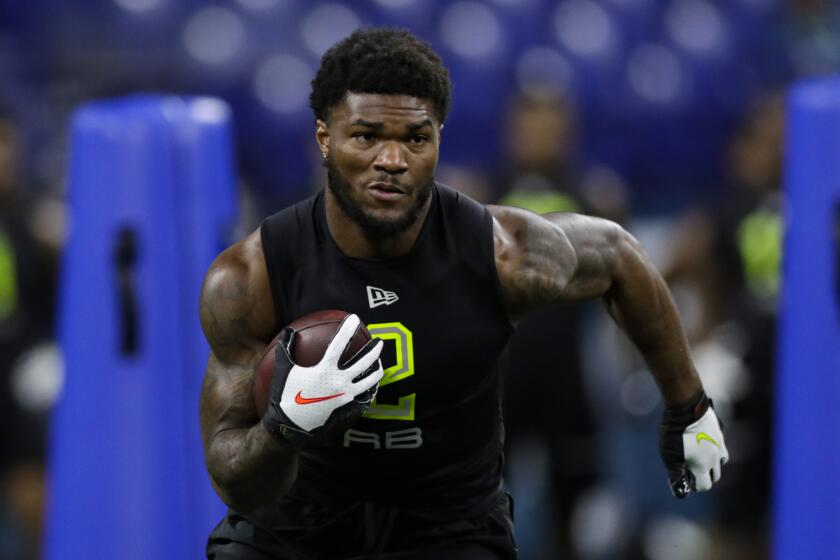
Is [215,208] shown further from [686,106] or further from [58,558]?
[686,106]

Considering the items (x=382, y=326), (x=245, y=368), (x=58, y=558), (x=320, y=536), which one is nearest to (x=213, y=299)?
(x=245, y=368)

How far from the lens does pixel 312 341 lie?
290 cm

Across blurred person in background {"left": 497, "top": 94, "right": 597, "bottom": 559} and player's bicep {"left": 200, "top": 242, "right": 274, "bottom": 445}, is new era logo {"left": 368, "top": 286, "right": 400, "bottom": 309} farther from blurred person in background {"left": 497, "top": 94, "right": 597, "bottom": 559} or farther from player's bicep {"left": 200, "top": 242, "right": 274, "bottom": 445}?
blurred person in background {"left": 497, "top": 94, "right": 597, "bottom": 559}

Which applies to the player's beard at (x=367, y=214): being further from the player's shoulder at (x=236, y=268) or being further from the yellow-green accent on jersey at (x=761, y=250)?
the yellow-green accent on jersey at (x=761, y=250)

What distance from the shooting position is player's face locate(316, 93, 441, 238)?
10.1ft

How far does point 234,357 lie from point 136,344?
1101mm

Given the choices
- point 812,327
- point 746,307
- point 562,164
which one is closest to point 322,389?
point 812,327

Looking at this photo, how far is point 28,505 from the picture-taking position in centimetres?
584

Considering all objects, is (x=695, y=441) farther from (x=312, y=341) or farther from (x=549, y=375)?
(x=549, y=375)

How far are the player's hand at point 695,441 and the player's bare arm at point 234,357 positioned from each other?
1124 millimetres

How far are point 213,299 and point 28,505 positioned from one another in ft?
10.0

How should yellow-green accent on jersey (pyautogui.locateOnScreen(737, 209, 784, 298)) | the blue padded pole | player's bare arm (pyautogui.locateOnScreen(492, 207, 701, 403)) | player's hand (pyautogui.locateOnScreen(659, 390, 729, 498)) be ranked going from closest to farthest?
player's bare arm (pyautogui.locateOnScreen(492, 207, 701, 403)) < player's hand (pyautogui.locateOnScreen(659, 390, 729, 498)) < the blue padded pole < yellow-green accent on jersey (pyautogui.locateOnScreen(737, 209, 784, 298))

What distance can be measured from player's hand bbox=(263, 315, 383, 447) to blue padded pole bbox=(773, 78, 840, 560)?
1.81m

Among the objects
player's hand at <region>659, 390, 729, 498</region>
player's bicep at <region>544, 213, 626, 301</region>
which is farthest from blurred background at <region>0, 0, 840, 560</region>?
player's hand at <region>659, 390, 729, 498</region>
